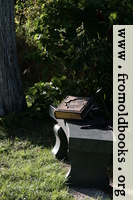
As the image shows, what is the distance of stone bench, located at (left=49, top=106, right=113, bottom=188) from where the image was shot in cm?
369

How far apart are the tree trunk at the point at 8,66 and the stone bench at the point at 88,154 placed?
168 cm

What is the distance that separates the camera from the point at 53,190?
3.80m

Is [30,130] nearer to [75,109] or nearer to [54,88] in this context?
[54,88]

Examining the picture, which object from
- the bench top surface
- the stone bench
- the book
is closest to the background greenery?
the stone bench

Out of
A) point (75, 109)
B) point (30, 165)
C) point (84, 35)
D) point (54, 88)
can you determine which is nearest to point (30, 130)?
point (54, 88)

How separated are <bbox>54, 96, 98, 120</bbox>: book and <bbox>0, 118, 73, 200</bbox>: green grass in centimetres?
56

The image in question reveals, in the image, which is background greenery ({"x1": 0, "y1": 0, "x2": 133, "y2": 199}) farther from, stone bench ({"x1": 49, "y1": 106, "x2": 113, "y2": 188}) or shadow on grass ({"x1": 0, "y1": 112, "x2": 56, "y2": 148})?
stone bench ({"x1": 49, "y1": 106, "x2": 113, "y2": 188})

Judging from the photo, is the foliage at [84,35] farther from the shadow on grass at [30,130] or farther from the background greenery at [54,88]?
the shadow on grass at [30,130]

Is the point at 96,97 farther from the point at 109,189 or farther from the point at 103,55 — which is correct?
the point at 109,189

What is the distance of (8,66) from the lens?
18.1ft

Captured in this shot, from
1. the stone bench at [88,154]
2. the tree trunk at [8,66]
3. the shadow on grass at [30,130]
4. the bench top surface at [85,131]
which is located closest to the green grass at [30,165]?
the shadow on grass at [30,130]

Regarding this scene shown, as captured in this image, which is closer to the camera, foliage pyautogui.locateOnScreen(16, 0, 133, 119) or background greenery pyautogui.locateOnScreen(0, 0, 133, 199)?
background greenery pyautogui.locateOnScreen(0, 0, 133, 199)

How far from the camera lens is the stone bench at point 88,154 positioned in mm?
3691

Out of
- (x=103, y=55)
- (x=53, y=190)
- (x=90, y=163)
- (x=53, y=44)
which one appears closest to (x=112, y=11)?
(x=103, y=55)
